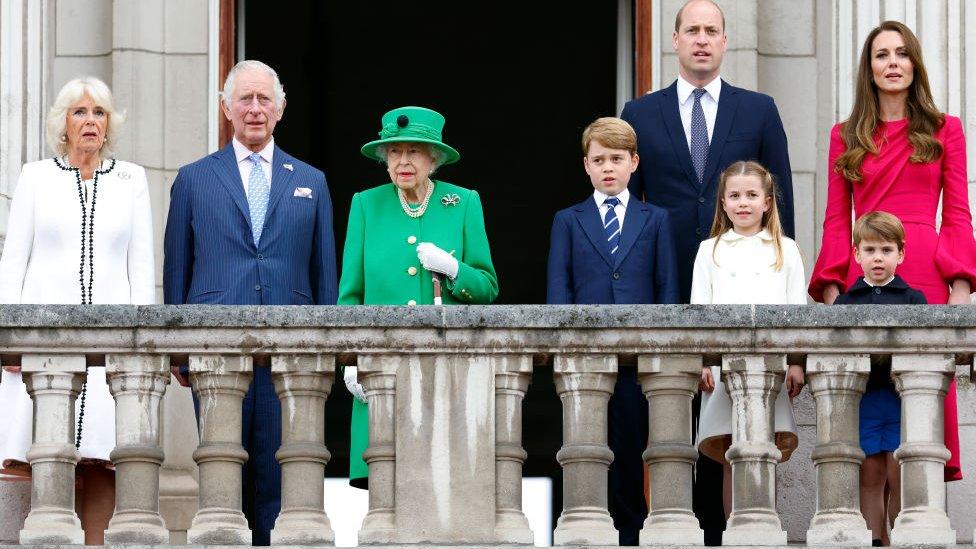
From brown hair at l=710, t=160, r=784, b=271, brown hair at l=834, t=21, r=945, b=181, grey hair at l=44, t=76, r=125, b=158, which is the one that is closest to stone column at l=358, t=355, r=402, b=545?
brown hair at l=710, t=160, r=784, b=271

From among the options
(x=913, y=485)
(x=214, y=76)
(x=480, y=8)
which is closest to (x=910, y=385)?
(x=913, y=485)

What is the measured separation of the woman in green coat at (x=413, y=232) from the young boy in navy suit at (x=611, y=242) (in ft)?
0.92

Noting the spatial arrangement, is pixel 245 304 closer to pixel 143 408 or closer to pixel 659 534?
pixel 143 408

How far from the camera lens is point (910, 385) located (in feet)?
26.8

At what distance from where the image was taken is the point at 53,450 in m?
8.09

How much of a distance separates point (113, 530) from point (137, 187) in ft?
4.94

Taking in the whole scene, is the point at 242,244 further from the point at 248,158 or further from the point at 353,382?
the point at 353,382

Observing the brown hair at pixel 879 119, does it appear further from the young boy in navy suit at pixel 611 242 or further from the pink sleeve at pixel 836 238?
the young boy in navy suit at pixel 611 242

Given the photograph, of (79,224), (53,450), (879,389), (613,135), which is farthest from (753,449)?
(79,224)

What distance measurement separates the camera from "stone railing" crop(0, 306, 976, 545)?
8109 millimetres

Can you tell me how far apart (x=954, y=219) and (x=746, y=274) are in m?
0.87

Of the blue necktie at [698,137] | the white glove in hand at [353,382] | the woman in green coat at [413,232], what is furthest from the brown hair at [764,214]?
the white glove in hand at [353,382]

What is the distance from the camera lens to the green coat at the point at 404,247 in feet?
29.4

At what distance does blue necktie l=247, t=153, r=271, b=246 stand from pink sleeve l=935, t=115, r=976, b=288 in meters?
2.47
